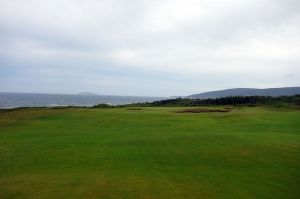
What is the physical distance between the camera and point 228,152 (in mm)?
20188

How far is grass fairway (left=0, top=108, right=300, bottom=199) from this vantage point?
1352 centimetres

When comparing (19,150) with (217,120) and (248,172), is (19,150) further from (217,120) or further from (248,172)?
(217,120)

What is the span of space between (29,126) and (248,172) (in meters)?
26.0

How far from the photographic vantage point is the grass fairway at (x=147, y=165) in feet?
44.3

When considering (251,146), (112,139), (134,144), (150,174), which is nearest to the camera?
(150,174)

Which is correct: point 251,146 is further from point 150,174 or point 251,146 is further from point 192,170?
point 150,174

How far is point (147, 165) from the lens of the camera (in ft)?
57.7

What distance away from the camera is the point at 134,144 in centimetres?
2355

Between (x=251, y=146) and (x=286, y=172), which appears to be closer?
(x=286, y=172)

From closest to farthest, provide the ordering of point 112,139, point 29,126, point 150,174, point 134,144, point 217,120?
point 150,174 < point 134,144 < point 112,139 < point 29,126 < point 217,120

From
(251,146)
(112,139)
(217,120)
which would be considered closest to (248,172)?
(251,146)

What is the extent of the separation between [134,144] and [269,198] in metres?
12.2

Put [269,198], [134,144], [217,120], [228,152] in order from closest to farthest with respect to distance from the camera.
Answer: [269,198] → [228,152] → [134,144] → [217,120]

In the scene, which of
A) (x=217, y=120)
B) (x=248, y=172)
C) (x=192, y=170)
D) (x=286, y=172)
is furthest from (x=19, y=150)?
(x=217, y=120)
